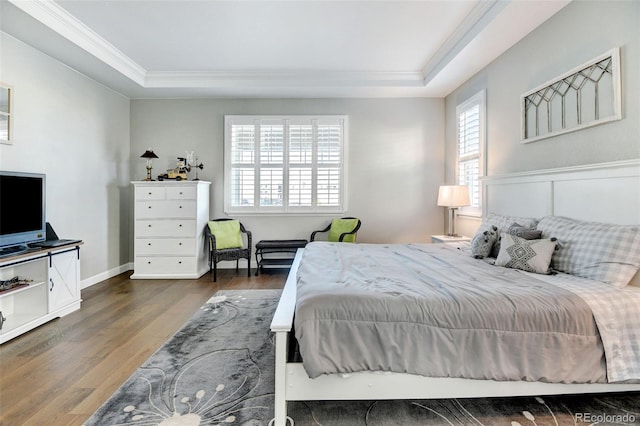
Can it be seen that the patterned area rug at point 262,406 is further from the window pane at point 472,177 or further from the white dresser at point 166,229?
the window pane at point 472,177

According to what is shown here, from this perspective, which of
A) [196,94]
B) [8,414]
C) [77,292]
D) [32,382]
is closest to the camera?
[8,414]

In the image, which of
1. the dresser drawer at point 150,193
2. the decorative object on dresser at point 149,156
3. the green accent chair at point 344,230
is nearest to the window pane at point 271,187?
the green accent chair at point 344,230

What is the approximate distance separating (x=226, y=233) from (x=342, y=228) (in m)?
1.78

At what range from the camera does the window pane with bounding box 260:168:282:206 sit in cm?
505

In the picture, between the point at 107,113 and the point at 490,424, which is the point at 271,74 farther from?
the point at 490,424

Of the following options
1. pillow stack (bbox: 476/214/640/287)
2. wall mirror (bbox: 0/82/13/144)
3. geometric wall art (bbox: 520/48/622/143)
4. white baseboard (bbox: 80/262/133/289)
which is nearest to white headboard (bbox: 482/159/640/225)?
pillow stack (bbox: 476/214/640/287)

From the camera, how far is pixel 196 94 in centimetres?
483

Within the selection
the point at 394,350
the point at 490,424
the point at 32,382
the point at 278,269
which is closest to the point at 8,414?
the point at 32,382

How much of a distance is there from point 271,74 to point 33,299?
12.3 ft

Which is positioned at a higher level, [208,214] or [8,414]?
[208,214]

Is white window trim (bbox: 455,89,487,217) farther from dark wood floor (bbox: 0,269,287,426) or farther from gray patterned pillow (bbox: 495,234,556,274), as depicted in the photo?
dark wood floor (bbox: 0,269,287,426)

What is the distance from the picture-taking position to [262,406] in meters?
1.68

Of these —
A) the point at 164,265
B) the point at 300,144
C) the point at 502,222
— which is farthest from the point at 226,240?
the point at 502,222

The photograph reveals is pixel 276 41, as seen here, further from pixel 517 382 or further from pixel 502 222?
pixel 517 382
